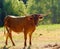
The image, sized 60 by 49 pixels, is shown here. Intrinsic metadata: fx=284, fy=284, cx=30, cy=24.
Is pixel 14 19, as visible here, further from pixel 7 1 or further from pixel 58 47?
pixel 7 1

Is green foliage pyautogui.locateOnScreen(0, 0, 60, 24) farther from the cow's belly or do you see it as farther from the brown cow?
the cow's belly

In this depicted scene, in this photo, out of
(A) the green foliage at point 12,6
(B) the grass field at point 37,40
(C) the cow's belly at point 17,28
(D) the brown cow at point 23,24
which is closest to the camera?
(D) the brown cow at point 23,24

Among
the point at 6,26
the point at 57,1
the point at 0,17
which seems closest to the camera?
the point at 6,26

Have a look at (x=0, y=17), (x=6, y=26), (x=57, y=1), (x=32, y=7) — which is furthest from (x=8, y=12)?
(x=6, y=26)

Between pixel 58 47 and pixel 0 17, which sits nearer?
pixel 58 47

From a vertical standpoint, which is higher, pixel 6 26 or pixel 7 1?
pixel 6 26

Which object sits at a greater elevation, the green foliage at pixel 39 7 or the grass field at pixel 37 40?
A: the grass field at pixel 37 40

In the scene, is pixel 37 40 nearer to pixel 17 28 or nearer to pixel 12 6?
pixel 17 28

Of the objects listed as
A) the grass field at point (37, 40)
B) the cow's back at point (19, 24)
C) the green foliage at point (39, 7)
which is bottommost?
the green foliage at point (39, 7)

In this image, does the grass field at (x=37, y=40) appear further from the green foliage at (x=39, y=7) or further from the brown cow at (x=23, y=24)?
the green foliage at (x=39, y=7)

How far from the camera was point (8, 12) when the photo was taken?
54.6m

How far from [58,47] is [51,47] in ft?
1.19

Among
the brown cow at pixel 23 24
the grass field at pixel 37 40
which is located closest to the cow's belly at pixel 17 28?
the brown cow at pixel 23 24

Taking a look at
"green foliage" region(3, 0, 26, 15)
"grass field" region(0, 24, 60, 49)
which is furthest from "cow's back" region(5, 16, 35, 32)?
"green foliage" region(3, 0, 26, 15)
